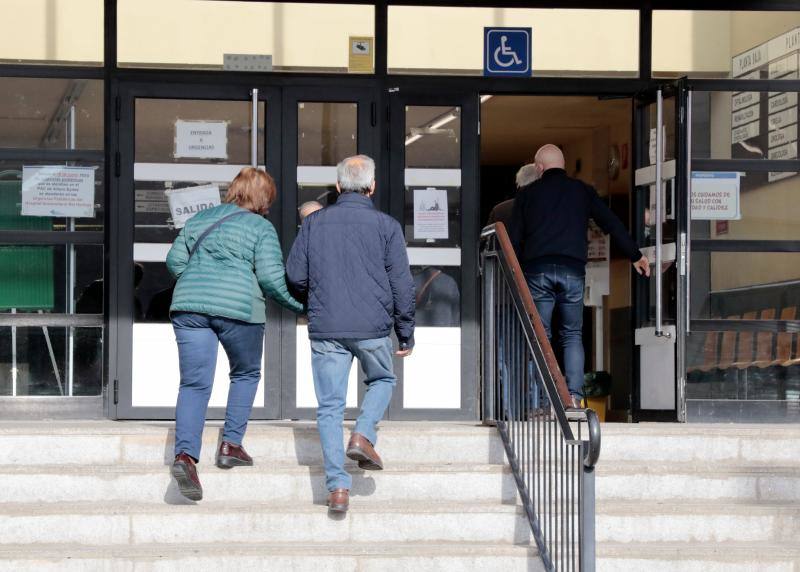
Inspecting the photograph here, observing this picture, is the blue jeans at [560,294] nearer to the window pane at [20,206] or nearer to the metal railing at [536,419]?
the metal railing at [536,419]

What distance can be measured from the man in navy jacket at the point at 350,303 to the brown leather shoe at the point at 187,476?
569mm

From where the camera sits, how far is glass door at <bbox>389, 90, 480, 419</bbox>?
29.2 ft

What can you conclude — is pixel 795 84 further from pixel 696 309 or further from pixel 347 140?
pixel 347 140

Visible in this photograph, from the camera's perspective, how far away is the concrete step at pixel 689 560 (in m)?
6.29

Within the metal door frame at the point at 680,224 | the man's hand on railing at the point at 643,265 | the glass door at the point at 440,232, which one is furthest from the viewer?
the glass door at the point at 440,232

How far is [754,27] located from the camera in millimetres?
9016

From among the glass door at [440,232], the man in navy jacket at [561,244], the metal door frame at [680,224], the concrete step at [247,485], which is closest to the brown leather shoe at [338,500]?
the concrete step at [247,485]

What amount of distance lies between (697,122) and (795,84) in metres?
0.66

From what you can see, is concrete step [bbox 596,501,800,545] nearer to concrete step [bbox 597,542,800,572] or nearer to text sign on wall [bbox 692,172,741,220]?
concrete step [bbox 597,542,800,572]

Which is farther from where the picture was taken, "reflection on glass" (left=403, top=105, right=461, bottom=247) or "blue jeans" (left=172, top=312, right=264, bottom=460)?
"reflection on glass" (left=403, top=105, right=461, bottom=247)

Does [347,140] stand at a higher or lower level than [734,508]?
higher

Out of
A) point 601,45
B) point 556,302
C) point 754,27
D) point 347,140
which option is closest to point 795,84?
point 754,27

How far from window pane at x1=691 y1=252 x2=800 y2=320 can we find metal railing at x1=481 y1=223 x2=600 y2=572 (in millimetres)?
1505

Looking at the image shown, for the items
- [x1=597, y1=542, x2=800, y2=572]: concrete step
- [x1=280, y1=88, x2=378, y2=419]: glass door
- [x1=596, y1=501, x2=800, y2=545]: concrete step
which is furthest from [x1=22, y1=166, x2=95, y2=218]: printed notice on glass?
[x1=597, y1=542, x2=800, y2=572]: concrete step
